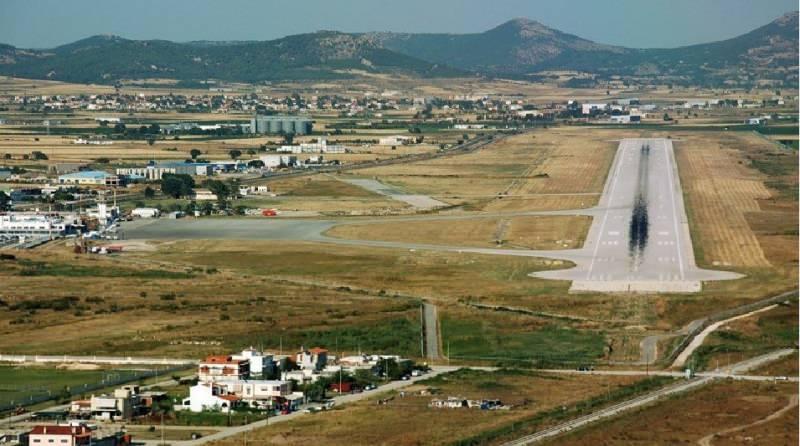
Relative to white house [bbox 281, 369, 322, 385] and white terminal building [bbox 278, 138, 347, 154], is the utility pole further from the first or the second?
white terminal building [bbox 278, 138, 347, 154]

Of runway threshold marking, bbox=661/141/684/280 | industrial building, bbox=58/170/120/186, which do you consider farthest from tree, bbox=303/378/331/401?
industrial building, bbox=58/170/120/186

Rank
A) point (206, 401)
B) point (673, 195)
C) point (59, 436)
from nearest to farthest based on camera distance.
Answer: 1. point (59, 436)
2. point (206, 401)
3. point (673, 195)

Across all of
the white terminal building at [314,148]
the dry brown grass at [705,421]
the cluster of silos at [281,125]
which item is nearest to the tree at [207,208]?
the white terminal building at [314,148]

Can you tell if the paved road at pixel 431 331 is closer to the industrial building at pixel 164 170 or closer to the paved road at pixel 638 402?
the paved road at pixel 638 402

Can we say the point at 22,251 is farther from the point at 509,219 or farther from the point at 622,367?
the point at 622,367

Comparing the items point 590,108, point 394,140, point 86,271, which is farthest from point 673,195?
point 590,108

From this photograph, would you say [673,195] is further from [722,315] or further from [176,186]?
[722,315]

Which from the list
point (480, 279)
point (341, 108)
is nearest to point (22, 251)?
point (480, 279)
